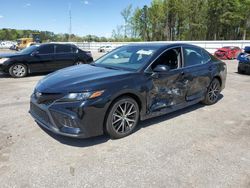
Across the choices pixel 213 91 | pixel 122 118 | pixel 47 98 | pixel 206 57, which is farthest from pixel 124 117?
pixel 213 91

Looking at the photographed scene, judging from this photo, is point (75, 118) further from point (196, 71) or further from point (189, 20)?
point (189, 20)

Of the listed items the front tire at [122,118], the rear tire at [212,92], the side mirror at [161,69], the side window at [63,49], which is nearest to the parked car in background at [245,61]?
→ the rear tire at [212,92]

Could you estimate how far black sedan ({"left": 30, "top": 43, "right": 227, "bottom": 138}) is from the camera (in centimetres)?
360

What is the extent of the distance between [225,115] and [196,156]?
2.28 metres

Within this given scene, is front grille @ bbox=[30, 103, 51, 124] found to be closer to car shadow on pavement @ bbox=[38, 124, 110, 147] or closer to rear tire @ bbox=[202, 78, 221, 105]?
car shadow on pavement @ bbox=[38, 124, 110, 147]

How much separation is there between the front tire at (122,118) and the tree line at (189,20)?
51683mm

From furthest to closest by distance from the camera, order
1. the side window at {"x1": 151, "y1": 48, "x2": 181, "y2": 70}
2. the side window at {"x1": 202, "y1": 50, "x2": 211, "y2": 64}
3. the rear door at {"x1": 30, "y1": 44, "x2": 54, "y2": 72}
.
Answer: the rear door at {"x1": 30, "y1": 44, "x2": 54, "y2": 72} → the side window at {"x1": 202, "y1": 50, "x2": 211, "y2": 64} → the side window at {"x1": 151, "y1": 48, "x2": 181, "y2": 70}

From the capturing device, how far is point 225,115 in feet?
18.1

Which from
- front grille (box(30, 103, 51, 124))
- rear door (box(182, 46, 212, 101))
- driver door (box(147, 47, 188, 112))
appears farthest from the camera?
rear door (box(182, 46, 212, 101))

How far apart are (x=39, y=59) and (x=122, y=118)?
775 centimetres

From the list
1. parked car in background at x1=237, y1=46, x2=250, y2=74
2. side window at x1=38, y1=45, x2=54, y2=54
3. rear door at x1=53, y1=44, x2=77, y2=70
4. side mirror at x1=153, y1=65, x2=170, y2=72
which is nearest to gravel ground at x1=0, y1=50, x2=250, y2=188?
side mirror at x1=153, y1=65, x2=170, y2=72

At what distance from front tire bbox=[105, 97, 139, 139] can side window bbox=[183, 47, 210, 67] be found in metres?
1.68

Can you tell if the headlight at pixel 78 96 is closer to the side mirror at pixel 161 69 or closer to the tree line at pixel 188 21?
the side mirror at pixel 161 69

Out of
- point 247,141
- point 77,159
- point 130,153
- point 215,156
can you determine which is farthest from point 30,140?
point 247,141
